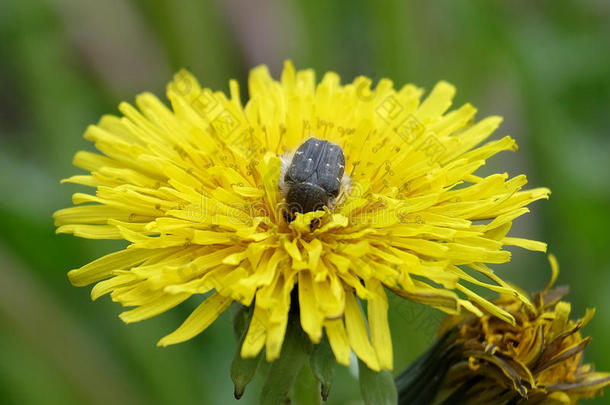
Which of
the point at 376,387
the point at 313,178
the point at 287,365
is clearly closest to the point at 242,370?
the point at 287,365

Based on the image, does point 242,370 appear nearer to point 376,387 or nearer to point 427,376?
point 376,387

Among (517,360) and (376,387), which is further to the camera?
(517,360)

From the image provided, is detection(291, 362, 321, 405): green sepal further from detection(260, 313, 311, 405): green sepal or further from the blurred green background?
the blurred green background

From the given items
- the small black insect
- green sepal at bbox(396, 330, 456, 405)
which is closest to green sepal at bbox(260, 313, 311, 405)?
the small black insect

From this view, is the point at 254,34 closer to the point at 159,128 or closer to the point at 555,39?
the point at 555,39

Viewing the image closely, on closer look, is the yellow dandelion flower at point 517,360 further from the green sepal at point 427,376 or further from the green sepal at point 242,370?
the green sepal at point 242,370

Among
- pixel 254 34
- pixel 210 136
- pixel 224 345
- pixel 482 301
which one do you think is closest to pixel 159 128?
pixel 210 136
